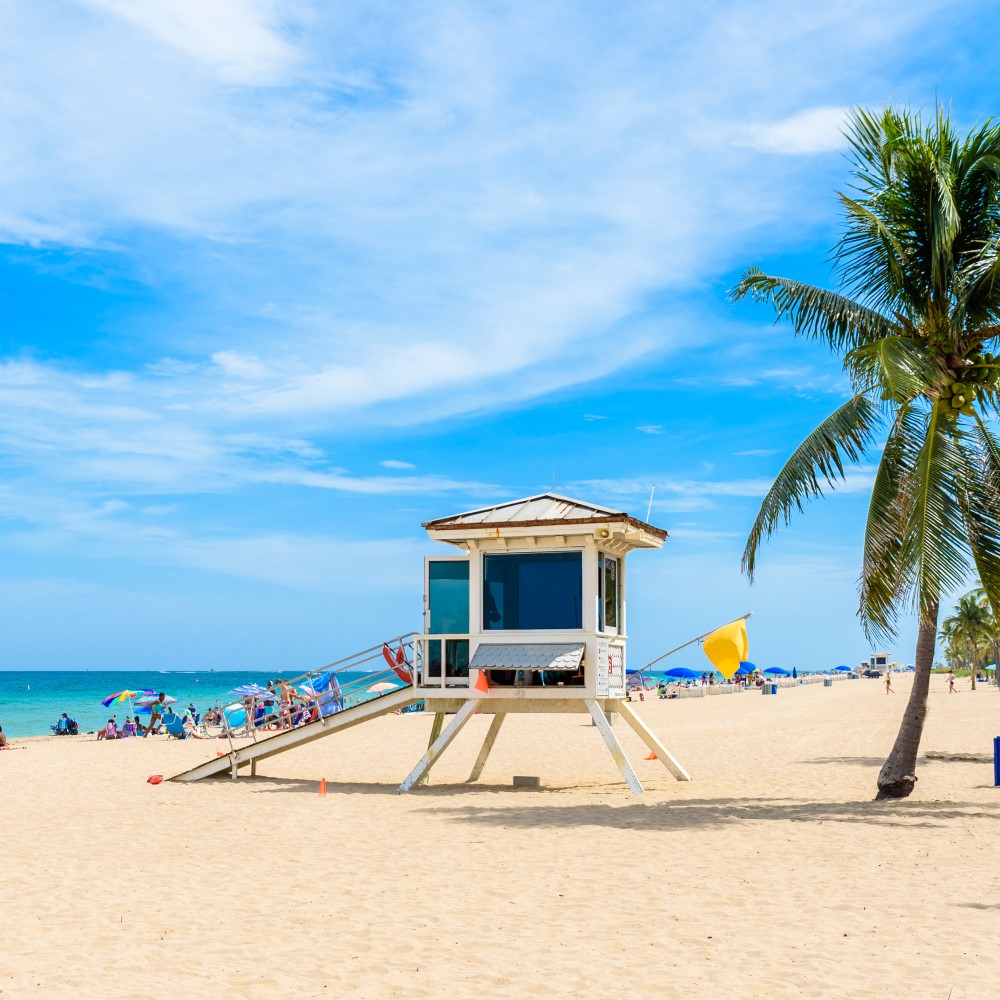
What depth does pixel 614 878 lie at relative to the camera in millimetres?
10633

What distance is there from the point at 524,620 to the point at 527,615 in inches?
3.6

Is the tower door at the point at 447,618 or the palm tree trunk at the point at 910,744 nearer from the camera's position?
the palm tree trunk at the point at 910,744

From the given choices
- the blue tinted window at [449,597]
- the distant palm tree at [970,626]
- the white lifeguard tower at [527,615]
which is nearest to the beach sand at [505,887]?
the white lifeguard tower at [527,615]

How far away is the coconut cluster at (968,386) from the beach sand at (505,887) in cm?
536

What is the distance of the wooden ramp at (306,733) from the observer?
17.5 metres

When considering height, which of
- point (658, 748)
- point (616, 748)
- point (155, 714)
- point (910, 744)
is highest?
point (910, 744)

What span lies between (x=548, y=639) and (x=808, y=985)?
9901 mm

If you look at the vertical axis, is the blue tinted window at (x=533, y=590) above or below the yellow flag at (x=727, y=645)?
above

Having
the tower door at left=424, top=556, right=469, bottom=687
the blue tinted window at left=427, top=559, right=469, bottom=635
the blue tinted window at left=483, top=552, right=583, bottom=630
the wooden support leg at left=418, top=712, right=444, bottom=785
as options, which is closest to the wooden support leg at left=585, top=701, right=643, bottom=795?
the blue tinted window at left=483, top=552, right=583, bottom=630

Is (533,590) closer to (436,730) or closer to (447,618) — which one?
(447,618)

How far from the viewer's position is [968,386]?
48.3 ft

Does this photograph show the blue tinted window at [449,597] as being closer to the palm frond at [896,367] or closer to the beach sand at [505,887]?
the beach sand at [505,887]

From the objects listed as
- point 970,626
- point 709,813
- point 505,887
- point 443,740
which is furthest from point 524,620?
point 970,626

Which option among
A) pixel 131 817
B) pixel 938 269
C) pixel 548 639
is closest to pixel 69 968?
pixel 131 817
